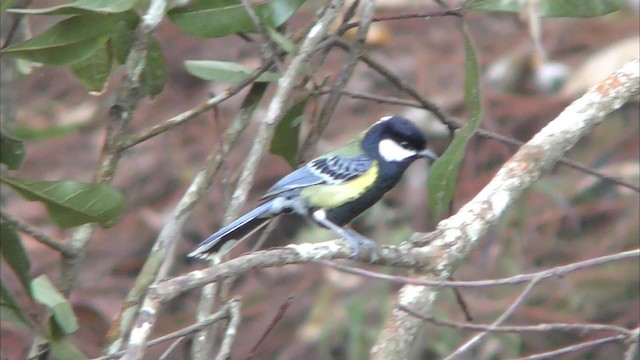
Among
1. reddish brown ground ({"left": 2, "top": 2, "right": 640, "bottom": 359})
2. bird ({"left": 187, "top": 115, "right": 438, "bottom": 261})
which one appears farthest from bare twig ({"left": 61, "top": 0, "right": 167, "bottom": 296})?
reddish brown ground ({"left": 2, "top": 2, "right": 640, "bottom": 359})

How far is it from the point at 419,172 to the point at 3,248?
6.98 feet

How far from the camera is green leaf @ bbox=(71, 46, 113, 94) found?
160 centimetres

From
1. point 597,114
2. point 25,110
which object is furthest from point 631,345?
point 25,110

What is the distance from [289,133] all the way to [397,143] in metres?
0.27

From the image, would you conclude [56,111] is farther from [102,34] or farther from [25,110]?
[102,34]

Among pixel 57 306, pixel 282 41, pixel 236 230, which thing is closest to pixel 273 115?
pixel 282 41

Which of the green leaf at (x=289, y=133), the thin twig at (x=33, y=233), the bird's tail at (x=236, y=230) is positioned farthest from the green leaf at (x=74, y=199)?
the green leaf at (x=289, y=133)

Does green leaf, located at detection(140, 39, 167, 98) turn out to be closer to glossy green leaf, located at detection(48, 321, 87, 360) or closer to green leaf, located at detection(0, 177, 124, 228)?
green leaf, located at detection(0, 177, 124, 228)

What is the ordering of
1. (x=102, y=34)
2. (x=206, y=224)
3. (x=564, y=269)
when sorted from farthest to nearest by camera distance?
1. (x=206, y=224)
2. (x=102, y=34)
3. (x=564, y=269)

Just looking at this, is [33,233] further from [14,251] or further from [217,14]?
[217,14]

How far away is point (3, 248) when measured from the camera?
1.34 m

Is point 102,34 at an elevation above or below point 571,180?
above

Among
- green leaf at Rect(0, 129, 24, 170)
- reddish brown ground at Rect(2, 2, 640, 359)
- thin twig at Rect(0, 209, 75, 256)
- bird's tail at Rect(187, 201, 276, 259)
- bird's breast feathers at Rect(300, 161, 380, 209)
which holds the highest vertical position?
green leaf at Rect(0, 129, 24, 170)

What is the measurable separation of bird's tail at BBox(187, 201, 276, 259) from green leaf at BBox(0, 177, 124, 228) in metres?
0.14
